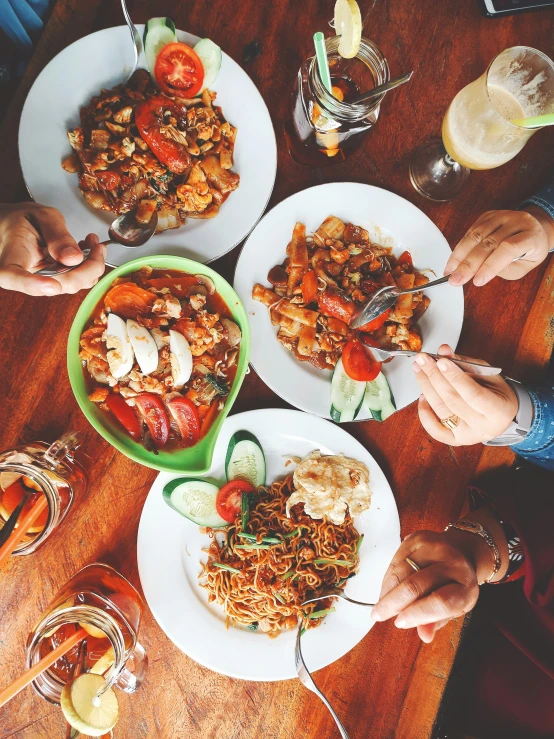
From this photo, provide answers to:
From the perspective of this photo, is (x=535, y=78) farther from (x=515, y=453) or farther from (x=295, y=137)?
(x=515, y=453)

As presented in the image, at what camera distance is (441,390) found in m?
1.86

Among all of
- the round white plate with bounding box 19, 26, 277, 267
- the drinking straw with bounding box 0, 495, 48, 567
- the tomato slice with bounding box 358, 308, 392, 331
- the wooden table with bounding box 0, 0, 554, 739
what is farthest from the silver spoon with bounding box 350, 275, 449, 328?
the drinking straw with bounding box 0, 495, 48, 567

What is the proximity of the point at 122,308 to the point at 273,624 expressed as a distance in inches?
59.2

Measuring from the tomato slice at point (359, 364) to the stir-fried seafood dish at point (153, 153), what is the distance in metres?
0.80

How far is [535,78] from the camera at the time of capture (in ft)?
6.24

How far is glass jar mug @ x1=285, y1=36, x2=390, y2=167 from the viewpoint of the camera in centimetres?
186

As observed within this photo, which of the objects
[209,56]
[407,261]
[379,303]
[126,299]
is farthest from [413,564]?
[209,56]

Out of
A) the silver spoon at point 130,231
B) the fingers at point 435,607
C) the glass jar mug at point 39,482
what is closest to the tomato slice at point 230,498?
the glass jar mug at point 39,482

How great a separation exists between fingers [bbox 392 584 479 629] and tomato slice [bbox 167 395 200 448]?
99 cm

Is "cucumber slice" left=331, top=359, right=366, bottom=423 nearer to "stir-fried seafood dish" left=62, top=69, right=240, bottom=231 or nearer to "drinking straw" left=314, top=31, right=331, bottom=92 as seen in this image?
"stir-fried seafood dish" left=62, top=69, right=240, bottom=231

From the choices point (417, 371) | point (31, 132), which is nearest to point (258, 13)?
point (31, 132)

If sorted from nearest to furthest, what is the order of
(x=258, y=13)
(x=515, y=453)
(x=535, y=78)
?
(x=535, y=78), (x=258, y=13), (x=515, y=453)

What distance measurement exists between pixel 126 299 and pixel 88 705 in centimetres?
151

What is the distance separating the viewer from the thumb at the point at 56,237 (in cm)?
164
